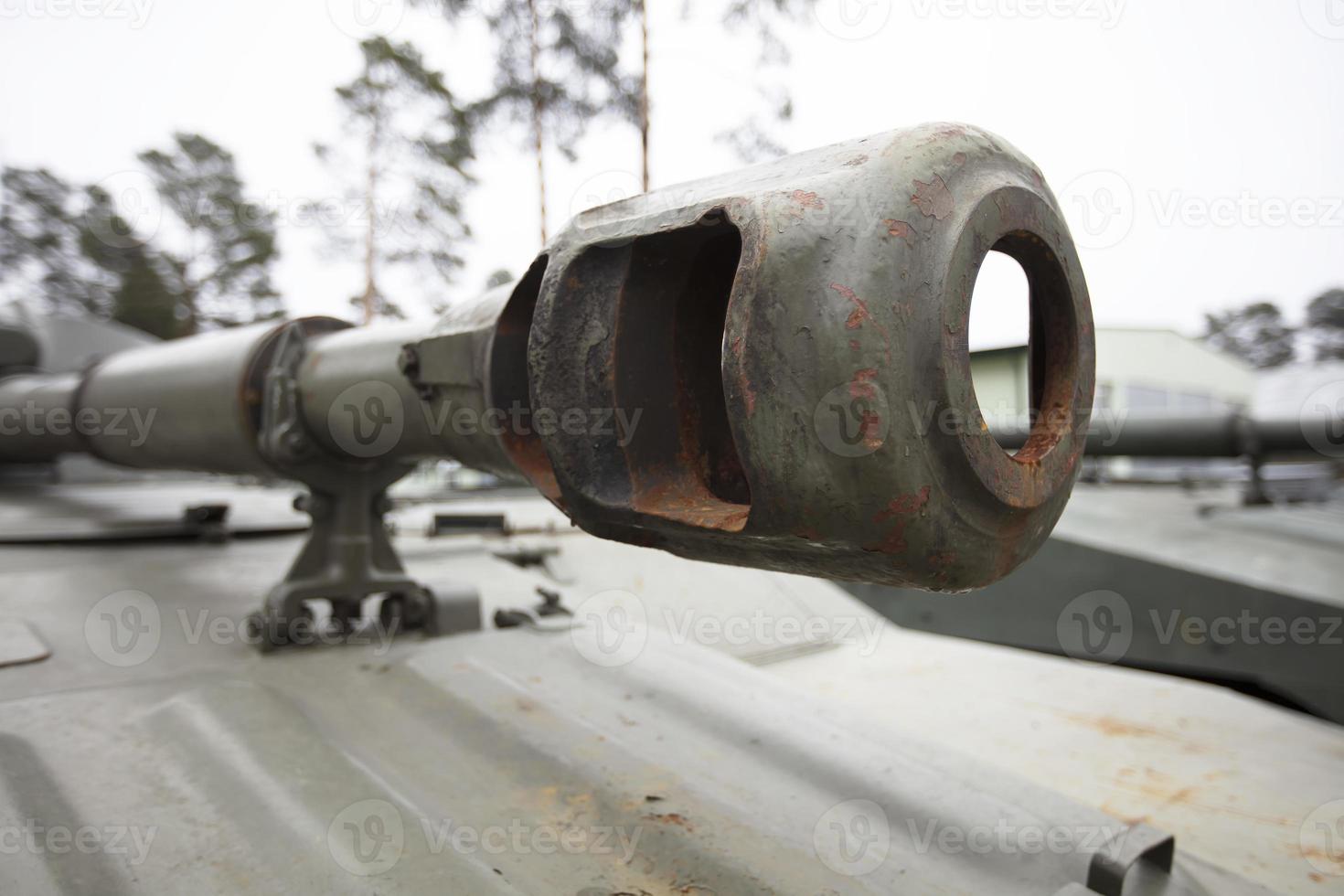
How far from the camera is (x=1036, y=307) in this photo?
1.15m

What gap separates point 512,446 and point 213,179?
918 inches

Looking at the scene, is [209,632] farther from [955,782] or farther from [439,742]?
[955,782]

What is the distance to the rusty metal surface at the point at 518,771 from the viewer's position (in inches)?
54.6

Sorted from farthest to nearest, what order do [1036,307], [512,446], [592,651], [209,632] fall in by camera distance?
[592,651] < [209,632] < [512,446] < [1036,307]

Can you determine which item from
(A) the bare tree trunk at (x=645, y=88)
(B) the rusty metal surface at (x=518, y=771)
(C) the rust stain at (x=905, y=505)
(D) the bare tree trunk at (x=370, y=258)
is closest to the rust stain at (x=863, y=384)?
(C) the rust stain at (x=905, y=505)

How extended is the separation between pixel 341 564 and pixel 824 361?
1.84 meters

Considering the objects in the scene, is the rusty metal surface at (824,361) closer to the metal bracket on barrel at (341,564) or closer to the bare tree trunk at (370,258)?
the metal bracket on barrel at (341,564)

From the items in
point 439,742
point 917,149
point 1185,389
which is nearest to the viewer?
point 917,149

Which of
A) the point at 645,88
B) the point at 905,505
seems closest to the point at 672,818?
the point at 905,505

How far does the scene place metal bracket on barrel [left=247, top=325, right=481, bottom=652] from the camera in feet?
7.26

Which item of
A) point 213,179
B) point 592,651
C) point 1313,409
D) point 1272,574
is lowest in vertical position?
point 1272,574

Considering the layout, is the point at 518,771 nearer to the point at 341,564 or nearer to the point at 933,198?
the point at 341,564

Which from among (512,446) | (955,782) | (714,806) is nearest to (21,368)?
(512,446)

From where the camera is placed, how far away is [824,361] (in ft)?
3.01
